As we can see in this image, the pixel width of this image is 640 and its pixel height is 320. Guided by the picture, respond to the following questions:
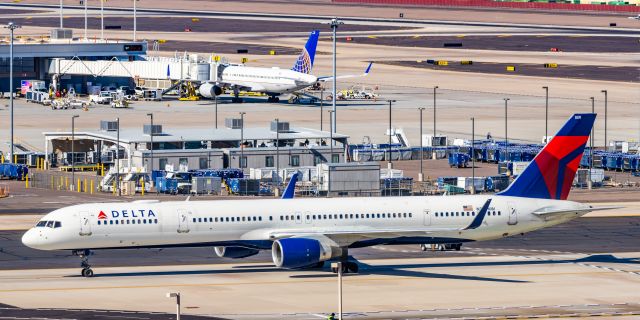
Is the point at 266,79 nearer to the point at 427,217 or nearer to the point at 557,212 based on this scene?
the point at 557,212

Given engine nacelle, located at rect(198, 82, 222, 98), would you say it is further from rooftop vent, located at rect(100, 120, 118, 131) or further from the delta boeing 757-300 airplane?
the delta boeing 757-300 airplane

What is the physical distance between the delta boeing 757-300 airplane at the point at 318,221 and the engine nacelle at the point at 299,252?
0.05 metres

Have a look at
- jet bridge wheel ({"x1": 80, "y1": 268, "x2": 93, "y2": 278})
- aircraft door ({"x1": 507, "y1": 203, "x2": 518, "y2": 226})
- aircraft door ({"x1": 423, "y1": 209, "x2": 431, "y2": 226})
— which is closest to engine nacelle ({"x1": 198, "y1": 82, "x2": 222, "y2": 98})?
aircraft door ({"x1": 507, "y1": 203, "x2": 518, "y2": 226})

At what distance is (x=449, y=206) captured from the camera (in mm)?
77688

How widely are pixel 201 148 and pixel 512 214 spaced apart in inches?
2286

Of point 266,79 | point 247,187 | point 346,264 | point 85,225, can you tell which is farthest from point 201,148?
point 266,79

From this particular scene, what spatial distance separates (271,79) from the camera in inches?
7697

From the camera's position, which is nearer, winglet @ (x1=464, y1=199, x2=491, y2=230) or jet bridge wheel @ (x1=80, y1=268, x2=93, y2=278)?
winglet @ (x1=464, y1=199, x2=491, y2=230)

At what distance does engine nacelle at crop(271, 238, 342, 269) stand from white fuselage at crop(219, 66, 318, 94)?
11818 cm

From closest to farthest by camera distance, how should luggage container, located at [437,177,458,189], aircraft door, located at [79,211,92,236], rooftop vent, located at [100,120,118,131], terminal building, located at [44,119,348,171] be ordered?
aircraft door, located at [79,211,92,236] < luggage container, located at [437,177,458,189] < terminal building, located at [44,119,348,171] < rooftop vent, located at [100,120,118,131]

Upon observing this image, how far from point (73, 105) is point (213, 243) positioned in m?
121

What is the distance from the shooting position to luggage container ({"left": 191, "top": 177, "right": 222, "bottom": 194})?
390 ft

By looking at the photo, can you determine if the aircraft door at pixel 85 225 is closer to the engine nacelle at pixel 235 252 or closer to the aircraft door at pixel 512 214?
the engine nacelle at pixel 235 252

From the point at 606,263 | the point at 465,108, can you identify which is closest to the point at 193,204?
the point at 606,263
